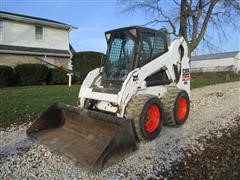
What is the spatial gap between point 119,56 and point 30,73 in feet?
44.9

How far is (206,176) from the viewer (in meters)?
3.92

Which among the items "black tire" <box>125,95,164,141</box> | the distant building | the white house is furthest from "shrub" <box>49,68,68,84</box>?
the distant building

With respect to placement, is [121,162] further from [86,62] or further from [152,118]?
[86,62]

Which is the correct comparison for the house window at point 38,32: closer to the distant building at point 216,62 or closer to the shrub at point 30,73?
the shrub at point 30,73

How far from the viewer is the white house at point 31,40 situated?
19.2 metres

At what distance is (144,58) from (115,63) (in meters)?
0.64

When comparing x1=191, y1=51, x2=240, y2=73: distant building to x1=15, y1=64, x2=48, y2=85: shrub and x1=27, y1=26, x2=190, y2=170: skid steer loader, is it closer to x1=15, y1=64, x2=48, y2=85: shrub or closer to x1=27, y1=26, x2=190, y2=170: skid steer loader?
x1=15, y1=64, x2=48, y2=85: shrub

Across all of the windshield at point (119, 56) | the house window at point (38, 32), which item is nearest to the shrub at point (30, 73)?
the house window at point (38, 32)

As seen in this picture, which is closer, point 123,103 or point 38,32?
point 123,103

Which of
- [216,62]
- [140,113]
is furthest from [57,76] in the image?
[216,62]

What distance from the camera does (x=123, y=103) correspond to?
4930 mm

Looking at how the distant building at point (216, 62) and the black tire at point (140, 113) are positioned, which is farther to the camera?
the distant building at point (216, 62)

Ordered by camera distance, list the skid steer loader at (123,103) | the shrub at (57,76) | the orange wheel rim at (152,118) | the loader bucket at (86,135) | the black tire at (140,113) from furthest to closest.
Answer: the shrub at (57,76), the orange wheel rim at (152,118), the black tire at (140,113), the skid steer loader at (123,103), the loader bucket at (86,135)

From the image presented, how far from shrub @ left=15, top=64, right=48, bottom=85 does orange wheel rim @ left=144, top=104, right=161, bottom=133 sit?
14.5 metres
